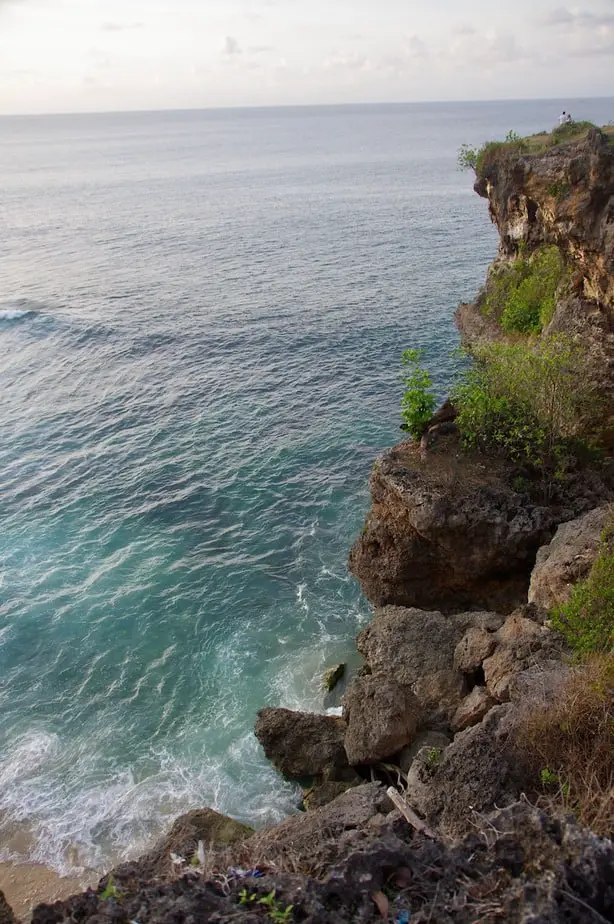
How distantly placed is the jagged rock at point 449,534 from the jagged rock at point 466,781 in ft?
39.1

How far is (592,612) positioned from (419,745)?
7199 millimetres

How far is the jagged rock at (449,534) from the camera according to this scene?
96.7ft

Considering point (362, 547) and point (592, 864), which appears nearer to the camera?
point (592, 864)

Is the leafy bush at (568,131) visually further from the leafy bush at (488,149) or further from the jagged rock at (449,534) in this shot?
the jagged rock at (449,534)

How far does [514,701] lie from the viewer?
1964 cm

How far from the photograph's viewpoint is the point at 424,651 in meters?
26.8

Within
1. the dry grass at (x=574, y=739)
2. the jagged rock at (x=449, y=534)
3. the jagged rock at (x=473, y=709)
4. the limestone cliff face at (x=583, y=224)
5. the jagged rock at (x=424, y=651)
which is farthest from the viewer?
the limestone cliff face at (x=583, y=224)

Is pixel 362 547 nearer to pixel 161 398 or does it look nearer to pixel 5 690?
pixel 5 690

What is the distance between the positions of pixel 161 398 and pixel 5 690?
2645cm

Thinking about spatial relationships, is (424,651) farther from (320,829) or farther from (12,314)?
(12,314)

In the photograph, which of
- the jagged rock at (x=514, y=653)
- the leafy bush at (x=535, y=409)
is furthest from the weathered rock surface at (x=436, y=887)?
the leafy bush at (x=535, y=409)

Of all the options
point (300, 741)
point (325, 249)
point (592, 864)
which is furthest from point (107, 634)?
point (325, 249)

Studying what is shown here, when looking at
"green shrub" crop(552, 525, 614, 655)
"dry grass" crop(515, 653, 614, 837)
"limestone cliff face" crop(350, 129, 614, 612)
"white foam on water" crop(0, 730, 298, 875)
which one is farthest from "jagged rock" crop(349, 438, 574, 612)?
"dry grass" crop(515, 653, 614, 837)

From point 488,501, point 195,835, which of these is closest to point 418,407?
point 488,501
